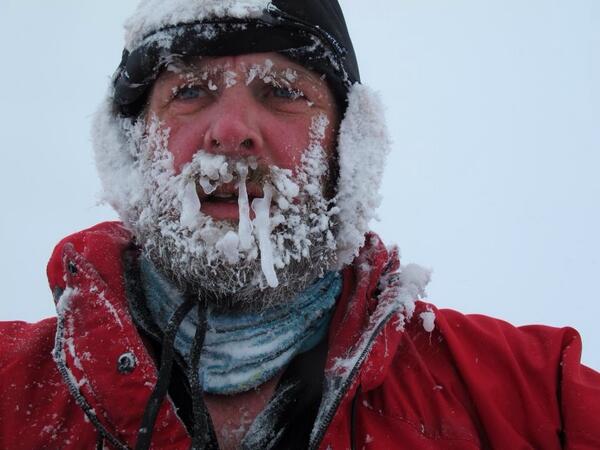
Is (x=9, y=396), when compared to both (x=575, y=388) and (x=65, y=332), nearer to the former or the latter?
(x=65, y=332)

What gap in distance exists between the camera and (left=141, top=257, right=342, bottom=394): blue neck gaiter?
172 centimetres

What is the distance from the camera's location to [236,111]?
1714 mm

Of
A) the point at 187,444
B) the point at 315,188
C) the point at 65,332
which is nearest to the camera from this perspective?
the point at 187,444

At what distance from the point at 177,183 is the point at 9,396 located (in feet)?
2.79

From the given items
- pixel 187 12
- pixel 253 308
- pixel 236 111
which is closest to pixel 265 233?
pixel 253 308

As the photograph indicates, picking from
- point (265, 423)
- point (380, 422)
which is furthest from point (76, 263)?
point (380, 422)

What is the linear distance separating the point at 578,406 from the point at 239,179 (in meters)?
1.31

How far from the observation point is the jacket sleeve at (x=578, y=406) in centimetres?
160

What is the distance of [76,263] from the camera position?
5.58 feet

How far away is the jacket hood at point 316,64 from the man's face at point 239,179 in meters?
0.07

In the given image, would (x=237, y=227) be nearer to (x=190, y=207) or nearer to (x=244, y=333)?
(x=190, y=207)

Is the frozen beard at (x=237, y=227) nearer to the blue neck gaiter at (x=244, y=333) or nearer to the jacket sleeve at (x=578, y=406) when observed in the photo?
the blue neck gaiter at (x=244, y=333)

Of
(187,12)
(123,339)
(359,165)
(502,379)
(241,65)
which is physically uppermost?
(187,12)

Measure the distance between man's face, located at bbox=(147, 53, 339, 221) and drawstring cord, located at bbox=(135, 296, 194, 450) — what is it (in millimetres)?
366
